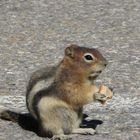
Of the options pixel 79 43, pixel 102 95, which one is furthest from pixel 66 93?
pixel 79 43

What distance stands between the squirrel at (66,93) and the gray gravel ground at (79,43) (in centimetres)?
20

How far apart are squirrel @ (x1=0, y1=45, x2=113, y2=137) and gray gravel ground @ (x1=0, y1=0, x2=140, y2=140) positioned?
196mm

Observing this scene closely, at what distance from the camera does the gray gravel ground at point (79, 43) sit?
6.41 metres

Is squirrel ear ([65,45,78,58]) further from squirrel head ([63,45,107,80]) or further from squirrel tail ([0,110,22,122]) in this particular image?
squirrel tail ([0,110,22,122])

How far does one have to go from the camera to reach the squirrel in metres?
5.84

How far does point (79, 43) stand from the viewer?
874 cm

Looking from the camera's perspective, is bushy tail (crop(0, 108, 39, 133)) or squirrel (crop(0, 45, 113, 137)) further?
bushy tail (crop(0, 108, 39, 133))

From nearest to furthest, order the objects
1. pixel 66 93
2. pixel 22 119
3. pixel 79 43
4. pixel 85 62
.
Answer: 1. pixel 66 93
2. pixel 85 62
3. pixel 22 119
4. pixel 79 43

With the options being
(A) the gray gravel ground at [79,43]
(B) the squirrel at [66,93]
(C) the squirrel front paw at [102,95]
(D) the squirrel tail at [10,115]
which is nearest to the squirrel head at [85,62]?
(B) the squirrel at [66,93]

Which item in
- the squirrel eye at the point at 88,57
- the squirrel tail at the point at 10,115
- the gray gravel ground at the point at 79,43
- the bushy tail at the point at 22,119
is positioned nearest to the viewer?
the squirrel eye at the point at 88,57

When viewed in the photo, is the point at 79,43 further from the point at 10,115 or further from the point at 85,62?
the point at 85,62

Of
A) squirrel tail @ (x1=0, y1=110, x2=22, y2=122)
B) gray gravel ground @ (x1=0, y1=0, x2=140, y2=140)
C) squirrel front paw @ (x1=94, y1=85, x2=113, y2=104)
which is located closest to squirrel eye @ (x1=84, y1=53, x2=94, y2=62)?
squirrel front paw @ (x1=94, y1=85, x2=113, y2=104)

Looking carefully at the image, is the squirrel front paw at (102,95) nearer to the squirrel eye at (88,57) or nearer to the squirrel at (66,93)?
the squirrel at (66,93)

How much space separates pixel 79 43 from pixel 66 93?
2930 millimetres
